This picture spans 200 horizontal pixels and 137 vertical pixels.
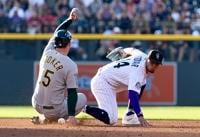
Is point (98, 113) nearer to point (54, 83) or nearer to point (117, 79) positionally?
point (117, 79)

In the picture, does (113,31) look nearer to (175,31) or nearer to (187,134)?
(175,31)

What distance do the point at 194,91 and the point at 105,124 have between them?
7.30m

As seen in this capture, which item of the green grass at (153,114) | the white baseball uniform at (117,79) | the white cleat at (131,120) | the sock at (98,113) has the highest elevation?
the white baseball uniform at (117,79)

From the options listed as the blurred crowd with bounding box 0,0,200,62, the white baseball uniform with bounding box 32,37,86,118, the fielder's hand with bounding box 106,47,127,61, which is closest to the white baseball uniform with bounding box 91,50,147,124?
the fielder's hand with bounding box 106,47,127,61

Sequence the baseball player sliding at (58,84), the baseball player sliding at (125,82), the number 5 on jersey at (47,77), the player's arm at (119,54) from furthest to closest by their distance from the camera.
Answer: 1. the player's arm at (119,54)
2. the baseball player sliding at (125,82)
3. the number 5 on jersey at (47,77)
4. the baseball player sliding at (58,84)

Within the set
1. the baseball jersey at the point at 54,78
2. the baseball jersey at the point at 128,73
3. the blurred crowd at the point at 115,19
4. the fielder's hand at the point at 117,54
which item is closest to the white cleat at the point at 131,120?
the baseball jersey at the point at 128,73

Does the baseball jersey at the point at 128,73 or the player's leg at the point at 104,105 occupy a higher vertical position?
the baseball jersey at the point at 128,73

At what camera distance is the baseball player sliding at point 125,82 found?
29.1 feet

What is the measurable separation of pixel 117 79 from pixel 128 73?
318 mm

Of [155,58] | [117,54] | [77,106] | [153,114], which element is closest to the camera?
[155,58]

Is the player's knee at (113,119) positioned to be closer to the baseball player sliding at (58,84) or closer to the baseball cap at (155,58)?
the baseball player sliding at (58,84)

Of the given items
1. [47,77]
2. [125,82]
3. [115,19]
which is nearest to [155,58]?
[125,82]

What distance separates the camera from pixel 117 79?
9531mm

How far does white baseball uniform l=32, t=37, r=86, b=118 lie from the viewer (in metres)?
8.57
